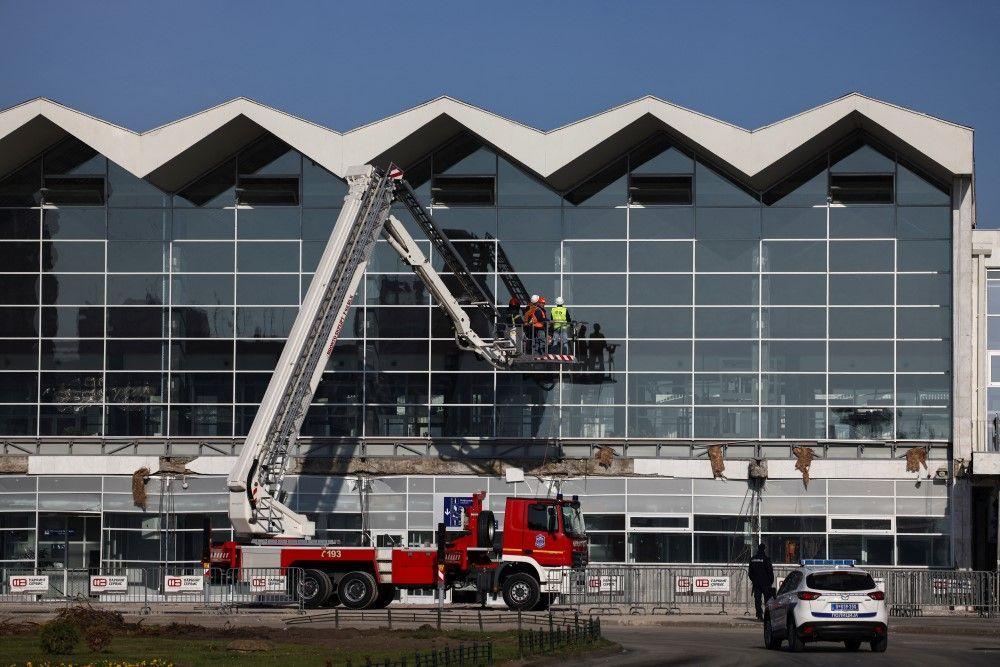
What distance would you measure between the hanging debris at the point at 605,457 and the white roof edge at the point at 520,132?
8706mm

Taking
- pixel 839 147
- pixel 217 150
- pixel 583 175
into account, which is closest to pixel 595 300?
pixel 583 175

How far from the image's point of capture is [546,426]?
4966 centimetres

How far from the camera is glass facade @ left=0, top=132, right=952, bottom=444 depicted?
49000 millimetres

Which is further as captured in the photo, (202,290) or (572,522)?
(202,290)

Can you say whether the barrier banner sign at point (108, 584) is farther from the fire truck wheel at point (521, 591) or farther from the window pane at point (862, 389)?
the window pane at point (862, 389)

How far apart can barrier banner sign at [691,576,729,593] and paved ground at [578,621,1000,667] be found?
5.32 m

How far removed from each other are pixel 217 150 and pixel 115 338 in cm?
682

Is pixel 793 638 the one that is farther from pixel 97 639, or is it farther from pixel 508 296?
pixel 508 296

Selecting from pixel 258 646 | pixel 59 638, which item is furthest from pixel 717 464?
pixel 59 638

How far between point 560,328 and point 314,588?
45.8 feet

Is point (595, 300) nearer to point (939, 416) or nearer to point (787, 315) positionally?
point (787, 315)

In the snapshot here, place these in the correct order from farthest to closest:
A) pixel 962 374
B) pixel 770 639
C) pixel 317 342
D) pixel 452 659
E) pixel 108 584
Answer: pixel 962 374 → pixel 108 584 → pixel 317 342 → pixel 770 639 → pixel 452 659

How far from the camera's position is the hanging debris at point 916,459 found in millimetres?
48469

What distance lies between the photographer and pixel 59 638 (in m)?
24.7
